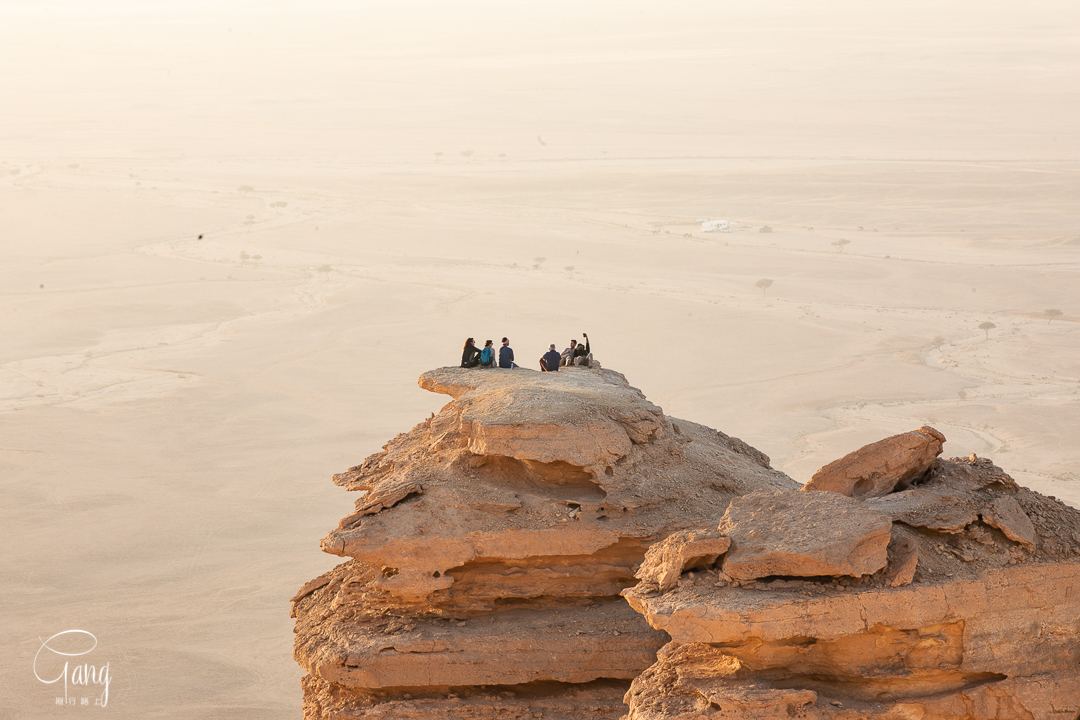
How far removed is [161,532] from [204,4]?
16882 cm

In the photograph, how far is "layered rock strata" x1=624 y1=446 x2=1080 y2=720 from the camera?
9.66 meters

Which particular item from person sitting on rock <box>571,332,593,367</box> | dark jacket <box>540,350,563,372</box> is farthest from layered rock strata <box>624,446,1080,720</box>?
person sitting on rock <box>571,332,593,367</box>

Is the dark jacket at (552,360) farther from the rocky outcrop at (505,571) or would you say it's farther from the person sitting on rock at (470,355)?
the rocky outcrop at (505,571)

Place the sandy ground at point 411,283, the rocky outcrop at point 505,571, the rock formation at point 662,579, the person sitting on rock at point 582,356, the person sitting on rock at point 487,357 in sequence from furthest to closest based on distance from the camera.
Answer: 1. the sandy ground at point 411,283
2. the person sitting on rock at point 582,356
3. the person sitting on rock at point 487,357
4. the rocky outcrop at point 505,571
5. the rock formation at point 662,579

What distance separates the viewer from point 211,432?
107 feet

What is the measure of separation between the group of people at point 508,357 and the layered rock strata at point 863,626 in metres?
7.18

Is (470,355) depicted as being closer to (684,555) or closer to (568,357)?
(568,357)

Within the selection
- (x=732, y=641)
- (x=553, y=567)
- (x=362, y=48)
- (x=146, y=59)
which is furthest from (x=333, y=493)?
(x=362, y=48)

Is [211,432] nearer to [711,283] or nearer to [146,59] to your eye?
[711,283]

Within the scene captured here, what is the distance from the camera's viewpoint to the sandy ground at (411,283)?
25.2 metres

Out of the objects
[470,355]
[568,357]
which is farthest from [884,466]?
[568,357]

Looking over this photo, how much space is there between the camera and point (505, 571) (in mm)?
12875

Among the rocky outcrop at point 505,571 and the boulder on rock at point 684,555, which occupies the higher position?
the boulder on rock at point 684,555

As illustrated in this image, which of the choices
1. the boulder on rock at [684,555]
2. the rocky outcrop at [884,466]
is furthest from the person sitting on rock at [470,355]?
the boulder on rock at [684,555]
